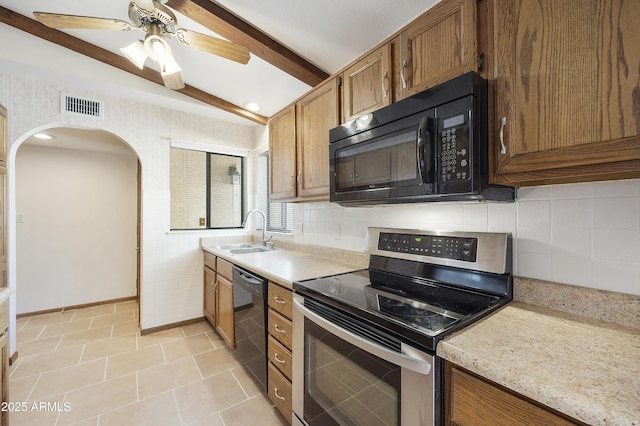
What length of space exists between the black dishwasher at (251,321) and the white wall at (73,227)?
107 inches

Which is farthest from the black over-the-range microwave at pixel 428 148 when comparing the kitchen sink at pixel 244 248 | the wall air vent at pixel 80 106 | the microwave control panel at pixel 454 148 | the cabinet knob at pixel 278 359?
the wall air vent at pixel 80 106

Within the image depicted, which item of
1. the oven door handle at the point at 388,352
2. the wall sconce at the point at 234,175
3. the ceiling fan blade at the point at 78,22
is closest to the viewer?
the oven door handle at the point at 388,352

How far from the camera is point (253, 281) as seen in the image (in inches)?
72.8

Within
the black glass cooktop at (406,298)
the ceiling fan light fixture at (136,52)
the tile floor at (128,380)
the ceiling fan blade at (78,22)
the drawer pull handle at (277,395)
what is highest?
the ceiling fan blade at (78,22)

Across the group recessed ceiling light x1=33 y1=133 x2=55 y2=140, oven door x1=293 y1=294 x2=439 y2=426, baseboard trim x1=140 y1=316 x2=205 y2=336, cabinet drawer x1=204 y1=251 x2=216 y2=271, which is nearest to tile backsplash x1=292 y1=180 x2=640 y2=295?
oven door x1=293 y1=294 x2=439 y2=426

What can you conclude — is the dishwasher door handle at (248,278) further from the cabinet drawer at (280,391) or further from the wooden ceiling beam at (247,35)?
the wooden ceiling beam at (247,35)

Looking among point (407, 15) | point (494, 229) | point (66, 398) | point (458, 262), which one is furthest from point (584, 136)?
point (66, 398)

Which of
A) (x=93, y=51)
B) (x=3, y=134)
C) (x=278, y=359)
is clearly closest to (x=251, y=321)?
(x=278, y=359)

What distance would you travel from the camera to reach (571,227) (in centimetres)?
104

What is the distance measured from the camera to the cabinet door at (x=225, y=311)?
2273 millimetres

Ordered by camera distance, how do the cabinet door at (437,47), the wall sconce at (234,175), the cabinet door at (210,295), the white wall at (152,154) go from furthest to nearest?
the wall sconce at (234,175) < the cabinet door at (210,295) < the white wall at (152,154) < the cabinet door at (437,47)

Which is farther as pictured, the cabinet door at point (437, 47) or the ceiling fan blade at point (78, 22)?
the ceiling fan blade at point (78, 22)

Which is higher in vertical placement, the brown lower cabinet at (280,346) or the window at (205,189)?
the window at (205,189)

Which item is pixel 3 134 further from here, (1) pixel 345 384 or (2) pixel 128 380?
(1) pixel 345 384
